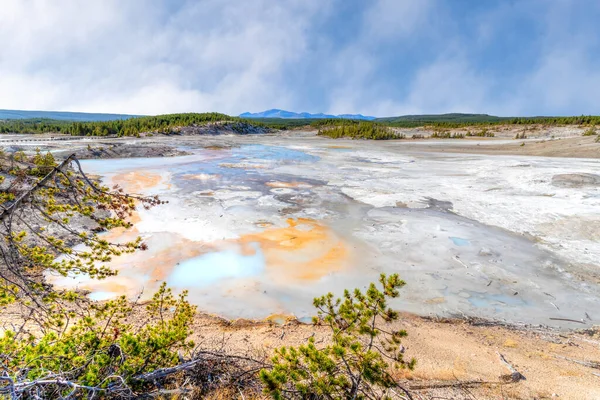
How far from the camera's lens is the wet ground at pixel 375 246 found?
5.19 metres

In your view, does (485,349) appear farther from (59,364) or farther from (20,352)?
(20,352)

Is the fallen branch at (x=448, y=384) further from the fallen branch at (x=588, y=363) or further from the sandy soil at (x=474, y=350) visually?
the fallen branch at (x=588, y=363)

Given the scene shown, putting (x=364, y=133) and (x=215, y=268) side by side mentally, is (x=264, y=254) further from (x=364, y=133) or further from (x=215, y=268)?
(x=364, y=133)

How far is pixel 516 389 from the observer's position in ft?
9.84

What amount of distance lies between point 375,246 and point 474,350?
3.48m

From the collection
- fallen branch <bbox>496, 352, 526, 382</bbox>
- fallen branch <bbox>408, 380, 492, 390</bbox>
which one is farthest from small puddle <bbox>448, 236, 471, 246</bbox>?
fallen branch <bbox>408, 380, 492, 390</bbox>

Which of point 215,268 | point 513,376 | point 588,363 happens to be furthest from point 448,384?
point 215,268

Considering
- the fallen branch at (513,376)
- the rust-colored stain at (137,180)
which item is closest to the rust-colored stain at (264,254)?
the fallen branch at (513,376)

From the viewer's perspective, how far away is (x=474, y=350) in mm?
3744

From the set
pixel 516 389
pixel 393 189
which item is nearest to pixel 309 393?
pixel 516 389

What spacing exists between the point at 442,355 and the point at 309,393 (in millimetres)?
2043

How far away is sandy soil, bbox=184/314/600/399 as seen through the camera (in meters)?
3.00

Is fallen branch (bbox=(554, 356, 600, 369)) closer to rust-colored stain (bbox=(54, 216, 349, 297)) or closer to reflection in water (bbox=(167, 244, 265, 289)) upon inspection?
rust-colored stain (bbox=(54, 216, 349, 297))

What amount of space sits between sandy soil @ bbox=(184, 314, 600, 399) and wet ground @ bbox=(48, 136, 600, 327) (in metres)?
0.42
